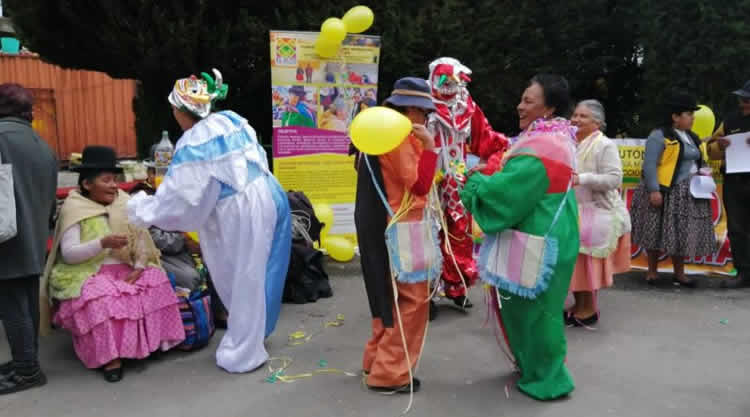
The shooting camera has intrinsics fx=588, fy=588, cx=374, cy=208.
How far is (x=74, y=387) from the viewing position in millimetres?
3482

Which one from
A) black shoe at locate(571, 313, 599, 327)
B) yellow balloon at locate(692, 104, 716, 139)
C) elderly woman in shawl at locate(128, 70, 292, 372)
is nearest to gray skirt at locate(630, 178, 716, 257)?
yellow balloon at locate(692, 104, 716, 139)

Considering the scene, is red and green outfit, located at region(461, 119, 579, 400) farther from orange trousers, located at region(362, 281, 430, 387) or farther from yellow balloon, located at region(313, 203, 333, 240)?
yellow balloon, located at region(313, 203, 333, 240)

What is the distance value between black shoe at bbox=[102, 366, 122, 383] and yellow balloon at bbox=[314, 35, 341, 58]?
3711 mm

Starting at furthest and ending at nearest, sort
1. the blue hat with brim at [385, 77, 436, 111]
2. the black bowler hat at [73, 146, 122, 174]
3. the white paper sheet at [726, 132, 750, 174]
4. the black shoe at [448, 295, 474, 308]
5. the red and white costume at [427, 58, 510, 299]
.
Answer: the white paper sheet at [726, 132, 750, 174]
the black shoe at [448, 295, 474, 308]
the red and white costume at [427, 58, 510, 299]
the black bowler hat at [73, 146, 122, 174]
the blue hat with brim at [385, 77, 436, 111]

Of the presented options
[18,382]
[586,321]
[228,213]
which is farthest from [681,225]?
[18,382]

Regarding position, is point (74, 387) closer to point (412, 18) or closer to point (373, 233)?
point (373, 233)

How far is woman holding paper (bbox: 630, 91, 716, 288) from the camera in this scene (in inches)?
206

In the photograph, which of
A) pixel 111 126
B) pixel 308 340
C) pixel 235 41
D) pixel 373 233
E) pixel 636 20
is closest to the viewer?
pixel 373 233

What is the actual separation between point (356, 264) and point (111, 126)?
425 inches

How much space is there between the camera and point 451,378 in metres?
3.55

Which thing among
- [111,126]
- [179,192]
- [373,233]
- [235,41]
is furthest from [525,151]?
[111,126]

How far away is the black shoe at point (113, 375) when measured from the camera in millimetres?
3541

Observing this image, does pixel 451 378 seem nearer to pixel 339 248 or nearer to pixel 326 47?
pixel 339 248

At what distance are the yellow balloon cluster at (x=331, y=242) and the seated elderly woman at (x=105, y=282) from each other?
244cm
